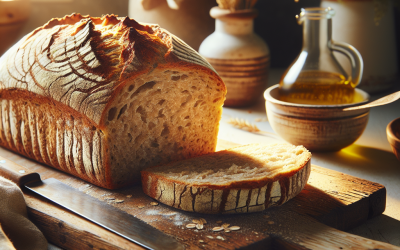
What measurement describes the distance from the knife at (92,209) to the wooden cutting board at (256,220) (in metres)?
0.03

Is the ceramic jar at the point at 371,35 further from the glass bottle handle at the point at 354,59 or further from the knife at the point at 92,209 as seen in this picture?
the knife at the point at 92,209

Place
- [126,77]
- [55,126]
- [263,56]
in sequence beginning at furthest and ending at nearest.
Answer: [263,56]
[55,126]
[126,77]

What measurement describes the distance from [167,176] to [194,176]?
0.35ft

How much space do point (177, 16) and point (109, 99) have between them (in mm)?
2021

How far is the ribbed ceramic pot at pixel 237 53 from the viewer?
3.28 metres

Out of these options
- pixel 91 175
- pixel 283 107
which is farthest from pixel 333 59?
pixel 91 175

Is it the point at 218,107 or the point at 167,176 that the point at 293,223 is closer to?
the point at 167,176

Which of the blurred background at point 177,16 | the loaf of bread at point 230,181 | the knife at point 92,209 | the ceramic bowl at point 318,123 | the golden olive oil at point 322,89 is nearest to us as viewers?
the knife at point 92,209

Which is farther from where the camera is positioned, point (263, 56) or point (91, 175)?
point (263, 56)

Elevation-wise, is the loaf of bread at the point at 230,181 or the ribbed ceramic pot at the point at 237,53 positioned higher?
the ribbed ceramic pot at the point at 237,53

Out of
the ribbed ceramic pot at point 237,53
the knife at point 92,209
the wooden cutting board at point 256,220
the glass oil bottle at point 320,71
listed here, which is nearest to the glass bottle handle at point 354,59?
the glass oil bottle at point 320,71

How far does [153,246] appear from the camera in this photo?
54.0 inches

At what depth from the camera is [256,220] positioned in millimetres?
1604

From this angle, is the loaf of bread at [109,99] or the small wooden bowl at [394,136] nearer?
the loaf of bread at [109,99]
